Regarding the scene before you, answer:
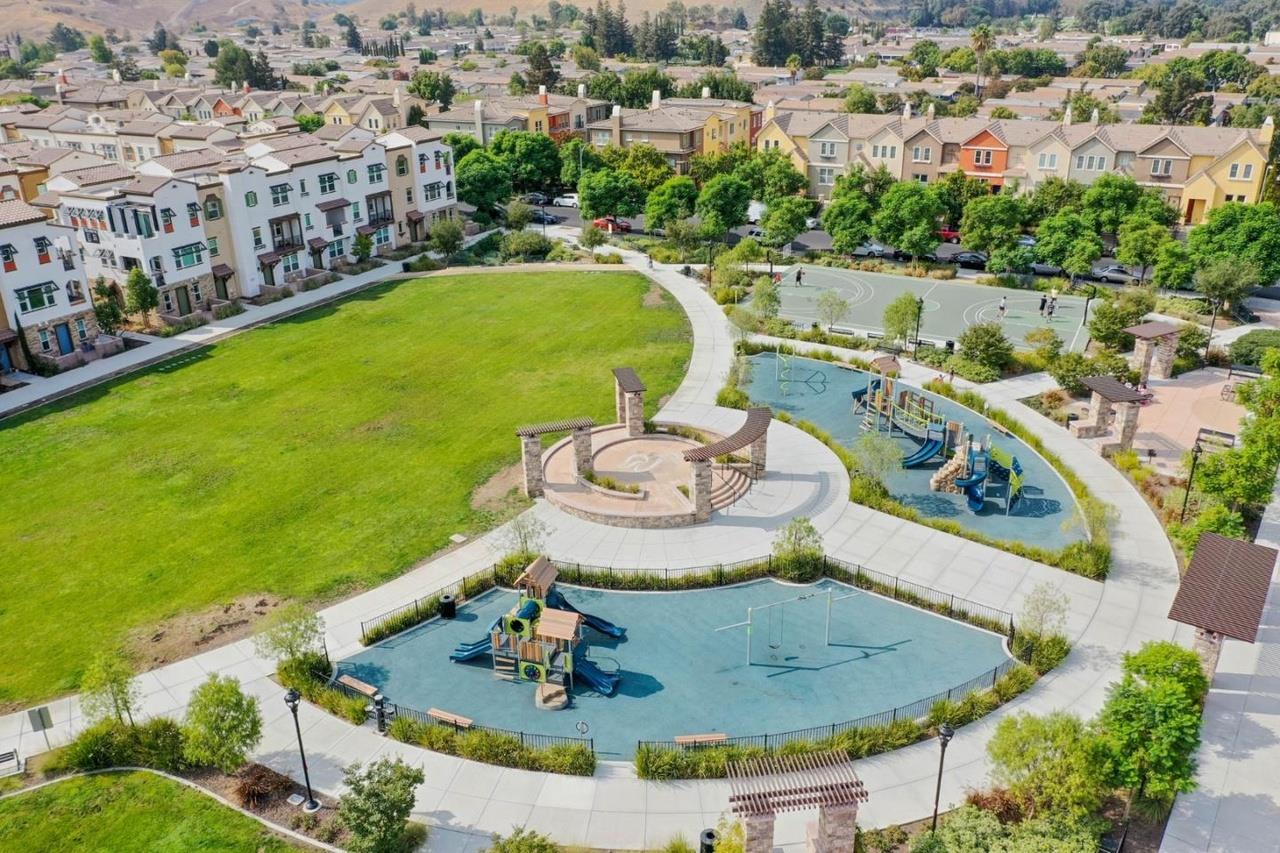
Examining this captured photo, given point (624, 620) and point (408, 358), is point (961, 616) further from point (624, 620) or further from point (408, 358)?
point (408, 358)

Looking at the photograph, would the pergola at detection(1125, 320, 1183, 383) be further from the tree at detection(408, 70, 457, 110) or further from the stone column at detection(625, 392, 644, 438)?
the tree at detection(408, 70, 457, 110)

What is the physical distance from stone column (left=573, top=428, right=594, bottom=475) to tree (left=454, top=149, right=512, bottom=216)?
52349 millimetres

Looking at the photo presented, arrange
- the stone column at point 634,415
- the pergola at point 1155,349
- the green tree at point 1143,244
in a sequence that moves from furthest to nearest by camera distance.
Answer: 1. the green tree at point 1143,244
2. the pergola at point 1155,349
3. the stone column at point 634,415

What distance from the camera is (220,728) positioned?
78.9 feet

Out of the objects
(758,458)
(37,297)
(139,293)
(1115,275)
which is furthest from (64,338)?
(1115,275)

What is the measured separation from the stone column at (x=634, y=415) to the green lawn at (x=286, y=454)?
344cm

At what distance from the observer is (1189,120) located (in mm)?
132250

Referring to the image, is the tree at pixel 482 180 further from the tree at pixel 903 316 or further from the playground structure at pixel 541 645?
the playground structure at pixel 541 645

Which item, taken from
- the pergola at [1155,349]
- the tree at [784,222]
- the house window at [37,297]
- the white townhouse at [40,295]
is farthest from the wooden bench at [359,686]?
the tree at [784,222]

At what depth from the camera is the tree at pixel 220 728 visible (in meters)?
24.1

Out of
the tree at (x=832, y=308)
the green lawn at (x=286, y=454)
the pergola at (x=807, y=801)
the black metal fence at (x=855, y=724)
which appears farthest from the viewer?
the tree at (x=832, y=308)

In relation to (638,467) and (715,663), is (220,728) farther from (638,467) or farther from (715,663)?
(638,467)

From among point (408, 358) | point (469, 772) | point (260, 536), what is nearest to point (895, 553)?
point (469, 772)

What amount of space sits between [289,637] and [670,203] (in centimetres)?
5962
